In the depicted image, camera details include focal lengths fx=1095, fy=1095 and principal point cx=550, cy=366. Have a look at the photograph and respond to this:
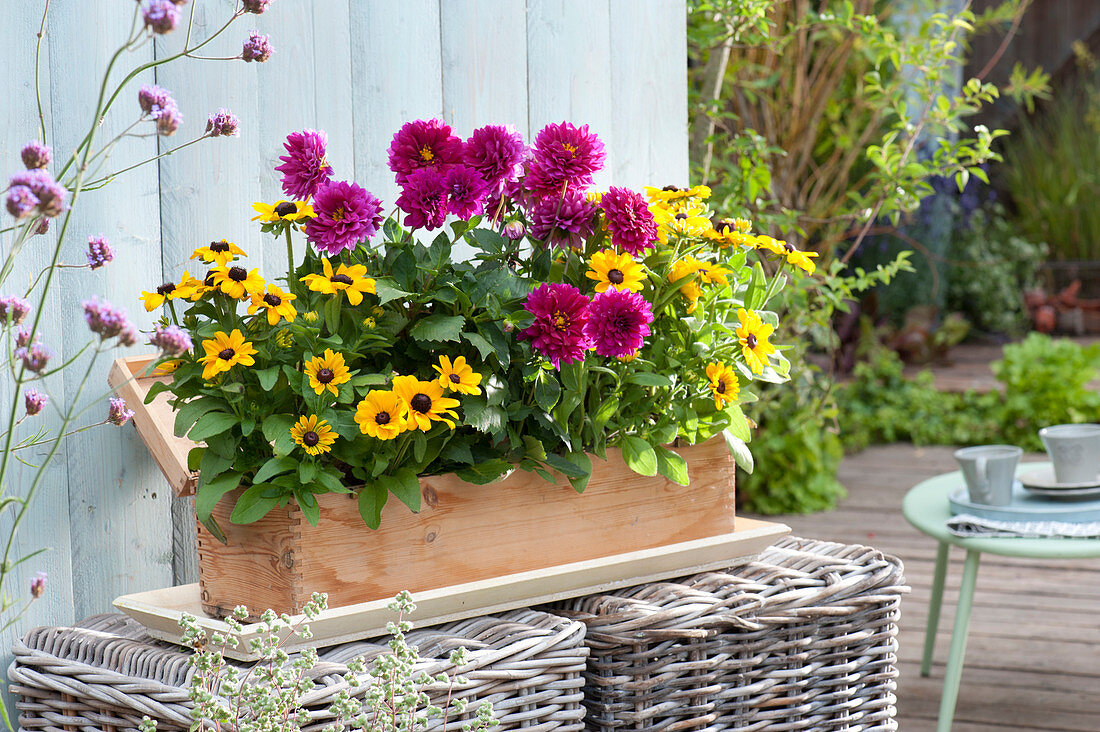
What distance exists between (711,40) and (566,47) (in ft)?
1.74

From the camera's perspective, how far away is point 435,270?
1007 millimetres

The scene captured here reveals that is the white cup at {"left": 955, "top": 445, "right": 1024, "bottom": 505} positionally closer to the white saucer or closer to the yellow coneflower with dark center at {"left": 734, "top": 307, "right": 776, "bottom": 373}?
the white saucer

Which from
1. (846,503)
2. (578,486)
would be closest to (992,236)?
(846,503)

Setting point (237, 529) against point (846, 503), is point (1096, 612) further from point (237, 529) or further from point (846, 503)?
point (237, 529)

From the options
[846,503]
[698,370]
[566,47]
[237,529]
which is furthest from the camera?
[846,503]

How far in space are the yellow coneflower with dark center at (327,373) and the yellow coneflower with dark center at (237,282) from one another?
0.08 meters

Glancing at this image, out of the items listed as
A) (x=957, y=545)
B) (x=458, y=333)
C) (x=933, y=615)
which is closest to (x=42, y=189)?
(x=458, y=333)

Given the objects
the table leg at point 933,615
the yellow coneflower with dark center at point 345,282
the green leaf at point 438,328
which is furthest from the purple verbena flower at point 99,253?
the table leg at point 933,615

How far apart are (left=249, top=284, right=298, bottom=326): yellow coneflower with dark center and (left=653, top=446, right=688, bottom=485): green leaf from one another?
1.32 feet

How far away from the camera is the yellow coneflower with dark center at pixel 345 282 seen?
935 millimetres

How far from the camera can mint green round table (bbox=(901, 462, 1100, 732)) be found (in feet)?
5.51

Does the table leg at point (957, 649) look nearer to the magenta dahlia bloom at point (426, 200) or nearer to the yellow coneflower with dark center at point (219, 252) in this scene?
the magenta dahlia bloom at point (426, 200)

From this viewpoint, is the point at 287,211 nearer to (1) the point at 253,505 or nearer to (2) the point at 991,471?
(1) the point at 253,505

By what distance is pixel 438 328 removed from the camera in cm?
97
